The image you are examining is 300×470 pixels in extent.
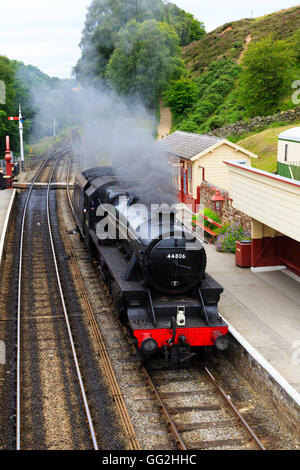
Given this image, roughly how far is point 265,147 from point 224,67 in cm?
3194

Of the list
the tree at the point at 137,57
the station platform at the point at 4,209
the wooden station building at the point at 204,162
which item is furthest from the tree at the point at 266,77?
the station platform at the point at 4,209

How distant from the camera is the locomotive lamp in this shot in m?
18.1

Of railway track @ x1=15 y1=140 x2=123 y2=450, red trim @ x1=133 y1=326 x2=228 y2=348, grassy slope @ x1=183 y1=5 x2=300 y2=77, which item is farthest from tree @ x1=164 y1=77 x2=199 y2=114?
red trim @ x1=133 y1=326 x2=228 y2=348

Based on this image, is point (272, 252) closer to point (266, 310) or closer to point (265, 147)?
point (266, 310)

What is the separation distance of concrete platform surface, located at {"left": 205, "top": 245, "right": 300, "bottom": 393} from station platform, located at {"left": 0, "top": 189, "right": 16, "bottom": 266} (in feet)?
25.0

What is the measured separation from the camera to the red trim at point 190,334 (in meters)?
9.48

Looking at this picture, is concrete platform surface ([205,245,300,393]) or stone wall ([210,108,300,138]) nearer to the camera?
concrete platform surface ([205,245,300,393])

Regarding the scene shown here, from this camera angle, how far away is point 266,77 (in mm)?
35438

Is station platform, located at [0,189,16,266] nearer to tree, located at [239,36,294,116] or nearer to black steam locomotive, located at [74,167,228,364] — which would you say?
black steam locomotive, located at [74,167,228,364]

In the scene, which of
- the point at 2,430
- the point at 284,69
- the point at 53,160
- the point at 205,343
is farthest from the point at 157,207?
the point at 53,160

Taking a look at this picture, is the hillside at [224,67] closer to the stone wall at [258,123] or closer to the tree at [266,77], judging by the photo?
the tree at [266,77]

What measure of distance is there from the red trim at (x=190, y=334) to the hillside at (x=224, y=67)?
28135mm

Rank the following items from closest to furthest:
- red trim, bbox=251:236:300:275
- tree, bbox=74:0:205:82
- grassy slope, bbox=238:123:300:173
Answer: red trim, bbox=251:236:300:275 → grassy slope, bbox=238:123:300:173 → tree, bbox=74:0:205:82

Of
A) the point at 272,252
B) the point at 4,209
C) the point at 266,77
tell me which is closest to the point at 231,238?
the point at 272,252
